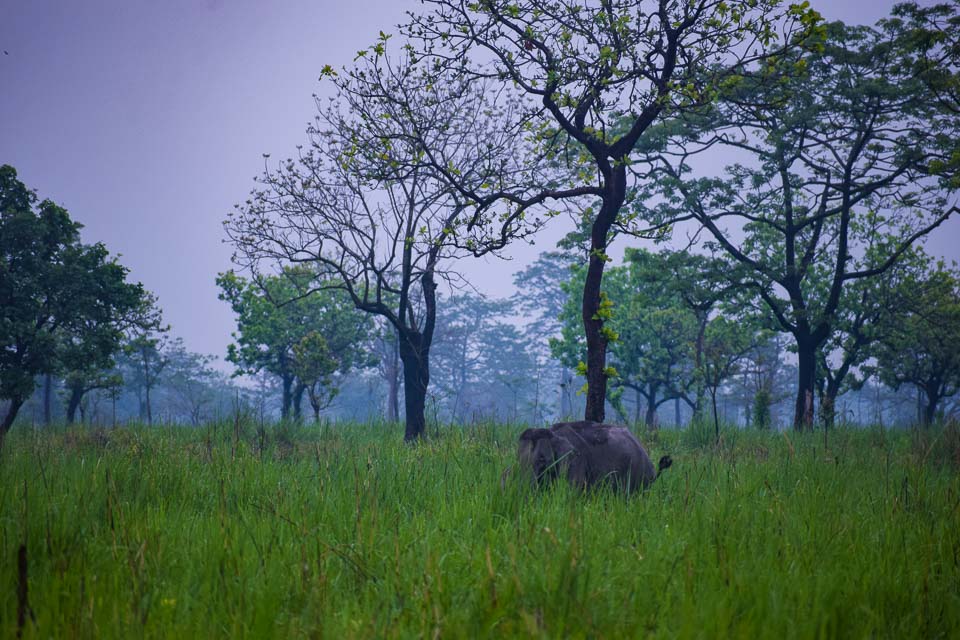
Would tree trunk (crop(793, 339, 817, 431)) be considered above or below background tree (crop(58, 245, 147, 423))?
below

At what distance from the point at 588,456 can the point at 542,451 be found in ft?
1.96

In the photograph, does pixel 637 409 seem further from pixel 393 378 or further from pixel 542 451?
pixel 393 378

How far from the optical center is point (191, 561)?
3311 mm

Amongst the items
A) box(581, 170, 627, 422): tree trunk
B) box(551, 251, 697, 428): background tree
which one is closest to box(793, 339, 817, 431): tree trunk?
box(551, 251, 697, 428): background tree

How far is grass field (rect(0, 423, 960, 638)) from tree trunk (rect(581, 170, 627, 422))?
3152mm

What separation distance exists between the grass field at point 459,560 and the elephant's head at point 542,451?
17.1 inches

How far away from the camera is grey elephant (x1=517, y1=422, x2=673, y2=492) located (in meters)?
5.64

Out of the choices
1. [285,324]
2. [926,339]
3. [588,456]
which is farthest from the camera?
[285,324]

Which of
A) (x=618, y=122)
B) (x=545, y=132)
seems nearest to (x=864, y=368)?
(x=618, y=122)

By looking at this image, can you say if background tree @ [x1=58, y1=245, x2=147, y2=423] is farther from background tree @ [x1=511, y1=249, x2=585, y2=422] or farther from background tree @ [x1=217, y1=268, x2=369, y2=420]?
background tree @ [x1=511, y1=249, x2=585, y2=422]

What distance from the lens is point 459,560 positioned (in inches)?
137

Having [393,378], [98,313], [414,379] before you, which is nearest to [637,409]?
[414,379]

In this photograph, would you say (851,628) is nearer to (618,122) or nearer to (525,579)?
(525,579)

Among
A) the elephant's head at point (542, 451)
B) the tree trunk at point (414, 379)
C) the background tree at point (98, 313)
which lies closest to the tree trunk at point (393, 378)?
the background tree at point (98, 313)
